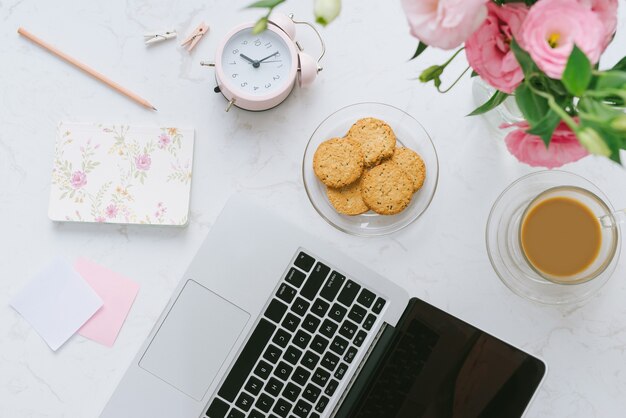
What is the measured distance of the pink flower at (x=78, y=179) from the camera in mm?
952

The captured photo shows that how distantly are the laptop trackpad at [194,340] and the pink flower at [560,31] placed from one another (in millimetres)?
575

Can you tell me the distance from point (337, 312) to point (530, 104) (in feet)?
1.53

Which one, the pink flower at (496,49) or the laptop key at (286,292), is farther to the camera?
the laptop key at (286,292)

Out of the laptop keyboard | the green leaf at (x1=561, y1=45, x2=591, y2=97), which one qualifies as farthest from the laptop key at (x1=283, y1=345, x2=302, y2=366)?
the green leaf at (x1=561, y1=45, x2=591, y2=97)

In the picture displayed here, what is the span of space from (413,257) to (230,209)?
0.92ft

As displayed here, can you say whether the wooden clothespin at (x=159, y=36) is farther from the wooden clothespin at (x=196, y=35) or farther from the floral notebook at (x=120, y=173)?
the floral notebook at (x=120, y=173)

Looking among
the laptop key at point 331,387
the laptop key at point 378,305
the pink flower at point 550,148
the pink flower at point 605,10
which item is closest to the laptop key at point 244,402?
the laptop key at point 331,387

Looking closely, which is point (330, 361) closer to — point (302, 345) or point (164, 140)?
point (302, 345)

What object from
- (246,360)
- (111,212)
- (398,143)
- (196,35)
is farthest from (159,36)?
(246,360)

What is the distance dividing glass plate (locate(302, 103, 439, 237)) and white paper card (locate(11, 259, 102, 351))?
365 mm

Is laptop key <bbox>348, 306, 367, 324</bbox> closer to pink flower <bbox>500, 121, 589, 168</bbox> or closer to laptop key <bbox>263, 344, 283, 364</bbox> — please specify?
laptop key <bbox>263, 344, 283, 364</bbox>

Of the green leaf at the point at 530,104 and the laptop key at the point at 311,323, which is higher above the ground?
the green leaf at the point at 530,104

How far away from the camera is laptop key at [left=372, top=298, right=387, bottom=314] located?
894 millimetres

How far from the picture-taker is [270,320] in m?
0.89
